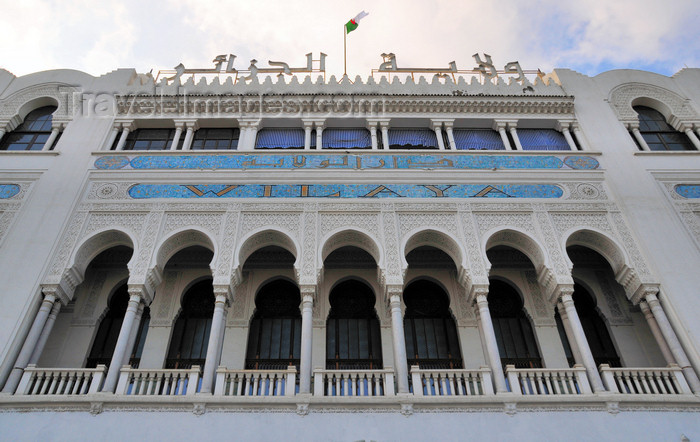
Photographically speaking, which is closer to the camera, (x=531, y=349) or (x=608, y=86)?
(x=531, y=349)

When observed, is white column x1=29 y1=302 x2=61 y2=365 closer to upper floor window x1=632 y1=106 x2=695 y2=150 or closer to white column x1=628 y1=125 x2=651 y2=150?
white column x1=628 y1=125 x2=651 y2=150

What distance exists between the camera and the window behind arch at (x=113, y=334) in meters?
9.22

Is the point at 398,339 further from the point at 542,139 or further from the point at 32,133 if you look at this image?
the point at 32,133

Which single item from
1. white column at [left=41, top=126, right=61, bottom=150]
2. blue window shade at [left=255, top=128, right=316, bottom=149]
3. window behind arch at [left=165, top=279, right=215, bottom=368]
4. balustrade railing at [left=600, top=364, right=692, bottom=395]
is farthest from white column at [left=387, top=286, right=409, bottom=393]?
white column at [left=41, top=126, right=61, bottom=150]

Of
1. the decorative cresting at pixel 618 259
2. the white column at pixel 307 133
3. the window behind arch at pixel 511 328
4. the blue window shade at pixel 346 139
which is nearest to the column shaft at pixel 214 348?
the white column at pixel 307 133

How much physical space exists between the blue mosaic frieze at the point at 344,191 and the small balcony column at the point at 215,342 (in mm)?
2195

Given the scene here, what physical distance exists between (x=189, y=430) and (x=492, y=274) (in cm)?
643

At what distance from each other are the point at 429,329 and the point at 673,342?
403 cm

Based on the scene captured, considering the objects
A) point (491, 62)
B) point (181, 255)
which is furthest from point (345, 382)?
point (491, 62)

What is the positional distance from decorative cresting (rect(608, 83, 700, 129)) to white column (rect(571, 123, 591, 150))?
1056 millimetres

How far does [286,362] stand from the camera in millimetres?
9148

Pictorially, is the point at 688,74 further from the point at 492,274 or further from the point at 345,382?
the point at 345,382

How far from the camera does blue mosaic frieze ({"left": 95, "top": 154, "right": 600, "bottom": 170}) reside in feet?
33.5

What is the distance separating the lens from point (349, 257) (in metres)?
10.2
